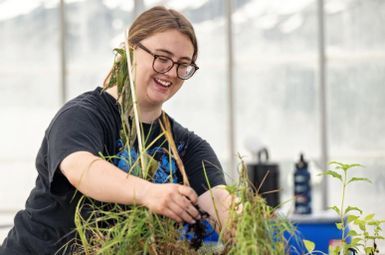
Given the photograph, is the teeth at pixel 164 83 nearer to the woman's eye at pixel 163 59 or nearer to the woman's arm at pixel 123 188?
the woman's eye at pixel 163 59

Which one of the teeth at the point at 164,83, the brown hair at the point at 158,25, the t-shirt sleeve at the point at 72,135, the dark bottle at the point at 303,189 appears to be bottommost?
the dark bottle at the point at 303,189

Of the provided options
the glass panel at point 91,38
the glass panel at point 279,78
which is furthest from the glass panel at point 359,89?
the glass panel at point 91,38

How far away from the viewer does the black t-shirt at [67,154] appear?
1.53m

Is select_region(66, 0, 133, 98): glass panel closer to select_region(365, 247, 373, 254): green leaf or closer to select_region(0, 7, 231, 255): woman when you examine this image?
select_region(0, 7, 231, 255): woman

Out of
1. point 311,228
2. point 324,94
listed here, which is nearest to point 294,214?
point 311,228

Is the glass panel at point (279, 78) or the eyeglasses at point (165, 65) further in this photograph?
the glass panel at point (279, 78)

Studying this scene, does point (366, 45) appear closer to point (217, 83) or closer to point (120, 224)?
point (217, 83)

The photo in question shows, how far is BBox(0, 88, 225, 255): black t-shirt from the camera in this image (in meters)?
1.53

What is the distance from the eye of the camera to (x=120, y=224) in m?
1.24

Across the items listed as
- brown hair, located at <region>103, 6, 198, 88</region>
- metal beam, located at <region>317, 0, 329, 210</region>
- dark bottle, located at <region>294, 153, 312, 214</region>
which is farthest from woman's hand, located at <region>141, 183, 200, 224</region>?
metal beam, located at <region>317, 0, 329, 210</region>

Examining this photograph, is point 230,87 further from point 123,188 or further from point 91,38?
point 123,188

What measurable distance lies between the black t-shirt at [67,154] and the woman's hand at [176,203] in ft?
0.69

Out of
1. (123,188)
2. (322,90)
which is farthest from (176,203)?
(322,90)

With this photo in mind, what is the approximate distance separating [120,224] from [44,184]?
54 cm
